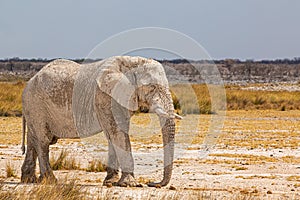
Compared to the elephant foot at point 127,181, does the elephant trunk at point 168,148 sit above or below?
above

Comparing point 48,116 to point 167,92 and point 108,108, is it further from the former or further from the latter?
point 167,92

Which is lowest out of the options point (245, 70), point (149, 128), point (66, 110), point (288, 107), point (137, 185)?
point (245, 70)

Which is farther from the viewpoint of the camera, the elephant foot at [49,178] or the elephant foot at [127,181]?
the elephant foot at [127,181]

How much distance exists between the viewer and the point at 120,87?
13258mm

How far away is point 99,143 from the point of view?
68.8 ft

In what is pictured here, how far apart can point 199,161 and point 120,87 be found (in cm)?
519

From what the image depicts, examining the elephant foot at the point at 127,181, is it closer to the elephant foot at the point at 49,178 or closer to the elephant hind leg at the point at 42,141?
the elephant foot at the point at 49,178

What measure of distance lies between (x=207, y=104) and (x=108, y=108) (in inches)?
1038

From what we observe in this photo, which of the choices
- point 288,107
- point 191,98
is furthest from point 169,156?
point 288,107

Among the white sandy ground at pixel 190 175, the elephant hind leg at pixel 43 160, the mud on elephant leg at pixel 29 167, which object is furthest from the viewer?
the mud on elephant leg at pixel 29 167

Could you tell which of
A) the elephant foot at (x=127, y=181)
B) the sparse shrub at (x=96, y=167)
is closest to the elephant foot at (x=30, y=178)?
the sparse shrub at (x=96, y=167)

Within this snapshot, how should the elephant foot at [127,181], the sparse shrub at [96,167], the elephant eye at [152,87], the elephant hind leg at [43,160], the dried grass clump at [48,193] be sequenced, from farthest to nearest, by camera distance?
the sparse shrub at [96,167], the elephant hind leg at [43,160], the elephant foot at [127,181], the elephant eye at [152,87], the dried grass clump at [48,193]

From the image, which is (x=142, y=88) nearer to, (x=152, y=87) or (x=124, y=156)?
(x=152, y=87)

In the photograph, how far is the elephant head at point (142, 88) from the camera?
41.1ft
